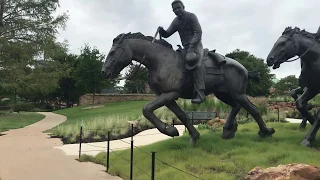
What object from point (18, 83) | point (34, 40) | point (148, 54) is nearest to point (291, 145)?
point (148, 54)

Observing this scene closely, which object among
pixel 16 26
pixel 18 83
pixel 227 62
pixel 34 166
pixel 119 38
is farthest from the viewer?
pixel 16 26

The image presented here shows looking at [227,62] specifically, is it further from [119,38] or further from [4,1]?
[4,1]

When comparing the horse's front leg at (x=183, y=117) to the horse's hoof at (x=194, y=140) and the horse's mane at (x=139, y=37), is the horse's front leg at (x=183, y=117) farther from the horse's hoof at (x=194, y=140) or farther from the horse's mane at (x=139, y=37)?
the horse's mane at (x=139, y=37)

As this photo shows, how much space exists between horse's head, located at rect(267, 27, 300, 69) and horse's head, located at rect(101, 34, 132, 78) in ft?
9.17

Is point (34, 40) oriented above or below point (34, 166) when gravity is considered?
above

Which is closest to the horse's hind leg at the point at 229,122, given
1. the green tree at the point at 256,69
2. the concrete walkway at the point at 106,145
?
the concrete walkway at the point at 106,145

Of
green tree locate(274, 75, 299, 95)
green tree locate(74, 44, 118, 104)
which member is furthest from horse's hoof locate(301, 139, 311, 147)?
green tree locate(274, 75, 299, 95)

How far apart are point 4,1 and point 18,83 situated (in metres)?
7.35

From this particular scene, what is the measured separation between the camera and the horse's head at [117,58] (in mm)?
6434

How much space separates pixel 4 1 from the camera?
28.0 meters

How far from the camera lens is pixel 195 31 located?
703 centimetres

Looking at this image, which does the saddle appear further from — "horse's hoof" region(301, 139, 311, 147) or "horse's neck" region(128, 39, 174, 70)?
"horse's hoof" region(301, 139, 311, 147)

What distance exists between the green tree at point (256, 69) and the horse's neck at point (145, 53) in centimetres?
3629

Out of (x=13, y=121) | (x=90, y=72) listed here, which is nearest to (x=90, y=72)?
(x=90, y=72)
